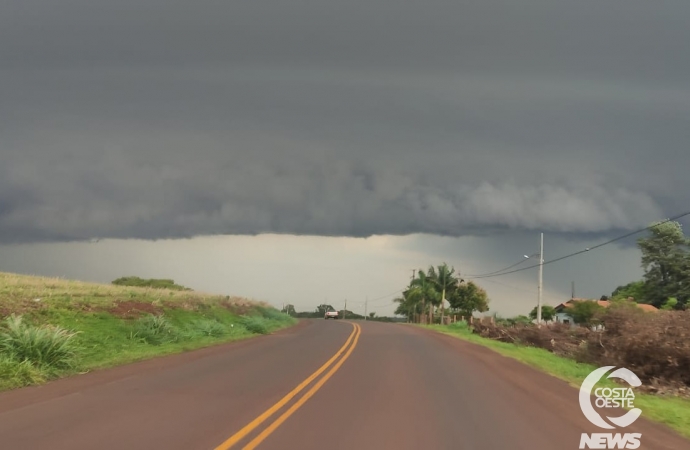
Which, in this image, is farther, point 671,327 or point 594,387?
point 671,327

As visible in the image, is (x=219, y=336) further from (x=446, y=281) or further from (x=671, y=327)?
(x=446, y=281)

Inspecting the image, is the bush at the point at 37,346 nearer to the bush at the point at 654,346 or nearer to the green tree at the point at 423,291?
the bush at the point at 654,346

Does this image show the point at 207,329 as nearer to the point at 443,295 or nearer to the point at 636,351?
the point at 636,351

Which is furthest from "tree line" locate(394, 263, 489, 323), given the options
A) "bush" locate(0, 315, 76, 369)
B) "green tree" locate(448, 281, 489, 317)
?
"bush" locate(0, 315, 76, 369)

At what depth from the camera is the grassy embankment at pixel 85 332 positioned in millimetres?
14281

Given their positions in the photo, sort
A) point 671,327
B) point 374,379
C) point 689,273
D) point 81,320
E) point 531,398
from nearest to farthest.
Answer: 1. point 531,398
2. point 374,379
3. point 671,327
4. point 81,320
5. point 689,273

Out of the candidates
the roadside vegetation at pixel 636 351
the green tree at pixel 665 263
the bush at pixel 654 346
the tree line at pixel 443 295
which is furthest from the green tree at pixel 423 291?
the bush at pixel 654 346

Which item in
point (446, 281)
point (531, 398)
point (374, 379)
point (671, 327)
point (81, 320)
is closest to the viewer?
point (531, 398)

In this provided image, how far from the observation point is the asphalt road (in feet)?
27.6

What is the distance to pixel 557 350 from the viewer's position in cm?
3089

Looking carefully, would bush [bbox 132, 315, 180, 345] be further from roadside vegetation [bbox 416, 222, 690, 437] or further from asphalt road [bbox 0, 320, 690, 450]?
roadside vegetation [bbox 416, 222, 690, 437]

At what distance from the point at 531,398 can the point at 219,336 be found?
20.0 metres

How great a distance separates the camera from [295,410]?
35.0ft

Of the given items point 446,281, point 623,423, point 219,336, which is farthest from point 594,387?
point 446,281
